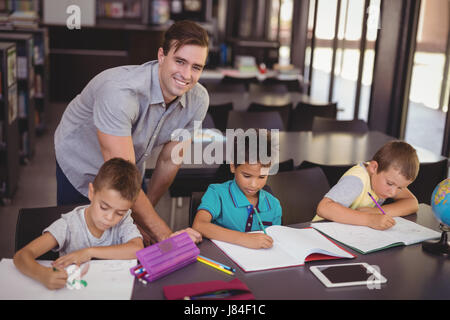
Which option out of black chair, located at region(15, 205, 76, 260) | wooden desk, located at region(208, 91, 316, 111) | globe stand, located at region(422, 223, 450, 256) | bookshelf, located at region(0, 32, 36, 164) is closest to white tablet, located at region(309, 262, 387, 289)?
globe stand, located at region(422, 223, 450, 256)

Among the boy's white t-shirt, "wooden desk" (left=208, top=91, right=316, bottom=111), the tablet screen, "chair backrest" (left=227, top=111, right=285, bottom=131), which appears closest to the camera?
the tablet screen

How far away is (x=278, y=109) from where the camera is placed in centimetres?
473

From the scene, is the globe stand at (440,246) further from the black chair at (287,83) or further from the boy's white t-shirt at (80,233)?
the black chair at (287,83)

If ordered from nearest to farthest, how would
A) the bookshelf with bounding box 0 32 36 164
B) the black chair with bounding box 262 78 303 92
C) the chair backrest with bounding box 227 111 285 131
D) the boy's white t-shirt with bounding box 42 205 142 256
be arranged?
the boy's white t-shirt with bounding box 42 205 142 256 < the chair backrest with bounding box 227 111 285 131 < the bookshelf with bounding box 0 32 36 164 < the black chair with bounding box 262 78 303 92

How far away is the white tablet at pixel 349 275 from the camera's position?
154 centimetres

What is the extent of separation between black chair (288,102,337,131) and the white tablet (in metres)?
3.21

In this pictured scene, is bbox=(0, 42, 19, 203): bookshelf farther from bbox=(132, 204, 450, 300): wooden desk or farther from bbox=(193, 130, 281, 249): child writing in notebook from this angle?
bbox=(132, 204, 450, 300): wooden desk

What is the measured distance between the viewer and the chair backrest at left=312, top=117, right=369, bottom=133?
405 centimetres

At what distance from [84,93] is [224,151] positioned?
1274 mm

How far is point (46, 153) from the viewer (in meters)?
5.94

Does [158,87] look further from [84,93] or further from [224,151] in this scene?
[224,151]

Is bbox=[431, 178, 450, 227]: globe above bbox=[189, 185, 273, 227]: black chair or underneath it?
above

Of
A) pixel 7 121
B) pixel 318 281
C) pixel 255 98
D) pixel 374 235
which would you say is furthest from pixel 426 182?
pixel 7 121
